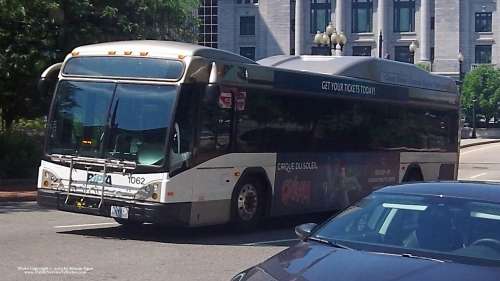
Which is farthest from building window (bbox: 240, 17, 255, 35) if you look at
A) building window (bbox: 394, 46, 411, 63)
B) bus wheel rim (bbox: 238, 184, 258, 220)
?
bus wheel rim (bbox: 238, 184, 258, 220)

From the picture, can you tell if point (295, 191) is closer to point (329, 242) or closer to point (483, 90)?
point (329, 242)

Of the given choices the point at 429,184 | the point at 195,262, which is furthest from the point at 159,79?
the point at 429,184

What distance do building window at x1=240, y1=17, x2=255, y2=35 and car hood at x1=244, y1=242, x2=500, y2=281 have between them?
93648 millimetres

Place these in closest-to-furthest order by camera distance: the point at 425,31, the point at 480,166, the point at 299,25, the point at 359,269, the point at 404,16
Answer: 1. the point at 359,269
2. the point at 480,166
3. the point at 425,31
4. the point at 299,25
5. the point at 404,16

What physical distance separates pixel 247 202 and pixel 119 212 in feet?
8.04

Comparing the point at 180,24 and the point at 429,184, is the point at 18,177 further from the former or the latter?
the point at 429,184

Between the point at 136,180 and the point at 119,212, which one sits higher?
the point at 136,180

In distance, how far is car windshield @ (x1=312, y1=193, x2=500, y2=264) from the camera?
5.85 metres

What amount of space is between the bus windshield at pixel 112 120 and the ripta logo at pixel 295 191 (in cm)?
326

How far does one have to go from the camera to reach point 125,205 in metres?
12.4

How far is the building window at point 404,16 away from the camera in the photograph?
320 ft

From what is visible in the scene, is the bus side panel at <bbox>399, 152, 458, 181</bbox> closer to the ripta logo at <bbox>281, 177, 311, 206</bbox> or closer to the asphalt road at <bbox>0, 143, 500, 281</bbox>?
the asphalt road at <bbox>0, 143, 500, 281</bbox>

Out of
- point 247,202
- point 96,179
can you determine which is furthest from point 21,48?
point 247,202

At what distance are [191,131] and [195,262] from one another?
245 centimetres
